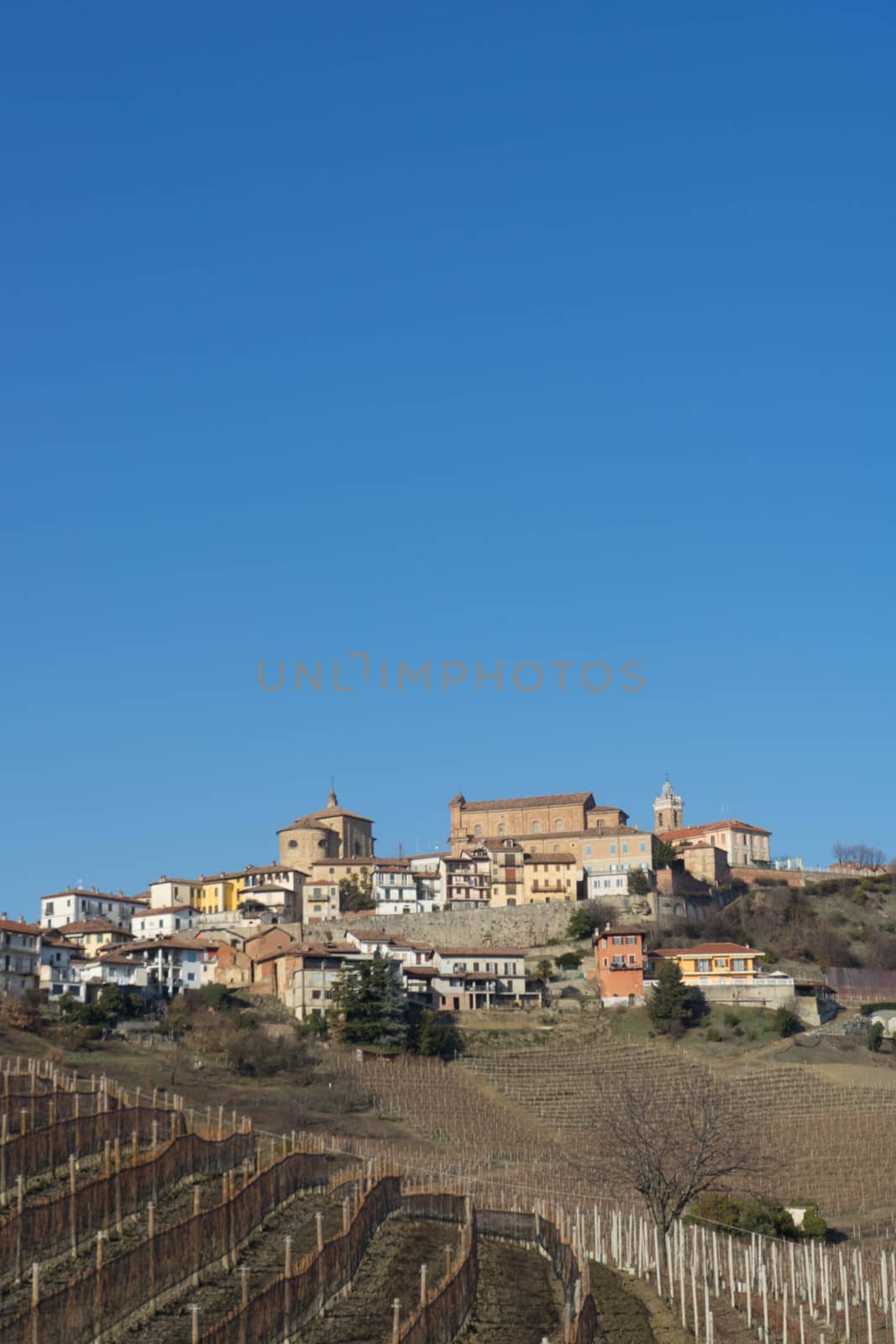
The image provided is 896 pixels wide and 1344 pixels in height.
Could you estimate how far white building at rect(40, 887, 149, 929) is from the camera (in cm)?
10800

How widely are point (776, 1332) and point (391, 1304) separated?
29.0ft

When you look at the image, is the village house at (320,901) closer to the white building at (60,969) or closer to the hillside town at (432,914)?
the hillside town at (432,914)

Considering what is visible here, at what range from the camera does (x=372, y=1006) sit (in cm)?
8269

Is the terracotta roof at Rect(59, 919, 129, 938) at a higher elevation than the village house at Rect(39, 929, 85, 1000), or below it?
higher

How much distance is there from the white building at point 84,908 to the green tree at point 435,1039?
2975 centimetres

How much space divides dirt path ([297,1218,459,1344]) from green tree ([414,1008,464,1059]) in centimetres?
4523

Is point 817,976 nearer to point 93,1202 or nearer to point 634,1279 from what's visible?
point 634,1279

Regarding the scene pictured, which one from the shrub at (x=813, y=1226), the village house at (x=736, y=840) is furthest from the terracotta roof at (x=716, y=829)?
the shrub at (x=813, y=1226)

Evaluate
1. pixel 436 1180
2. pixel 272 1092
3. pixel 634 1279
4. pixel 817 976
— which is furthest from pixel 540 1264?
pixel 817 976

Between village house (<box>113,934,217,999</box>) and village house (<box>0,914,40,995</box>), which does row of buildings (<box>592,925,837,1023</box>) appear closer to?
village house (<box>113,934,217,999</box>)

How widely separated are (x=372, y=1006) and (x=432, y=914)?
2387cm

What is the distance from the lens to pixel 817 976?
318 feet

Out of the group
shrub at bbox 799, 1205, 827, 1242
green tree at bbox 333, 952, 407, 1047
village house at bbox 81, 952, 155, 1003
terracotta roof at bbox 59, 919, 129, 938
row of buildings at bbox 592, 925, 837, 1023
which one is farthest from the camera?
terracotta roof at bbox 59, 919, 129, 938

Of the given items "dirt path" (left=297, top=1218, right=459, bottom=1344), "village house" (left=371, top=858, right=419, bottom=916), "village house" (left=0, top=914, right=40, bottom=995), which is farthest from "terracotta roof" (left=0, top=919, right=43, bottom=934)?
"dirt path" (left=297, top=1218, right=459, bottom=1344)
